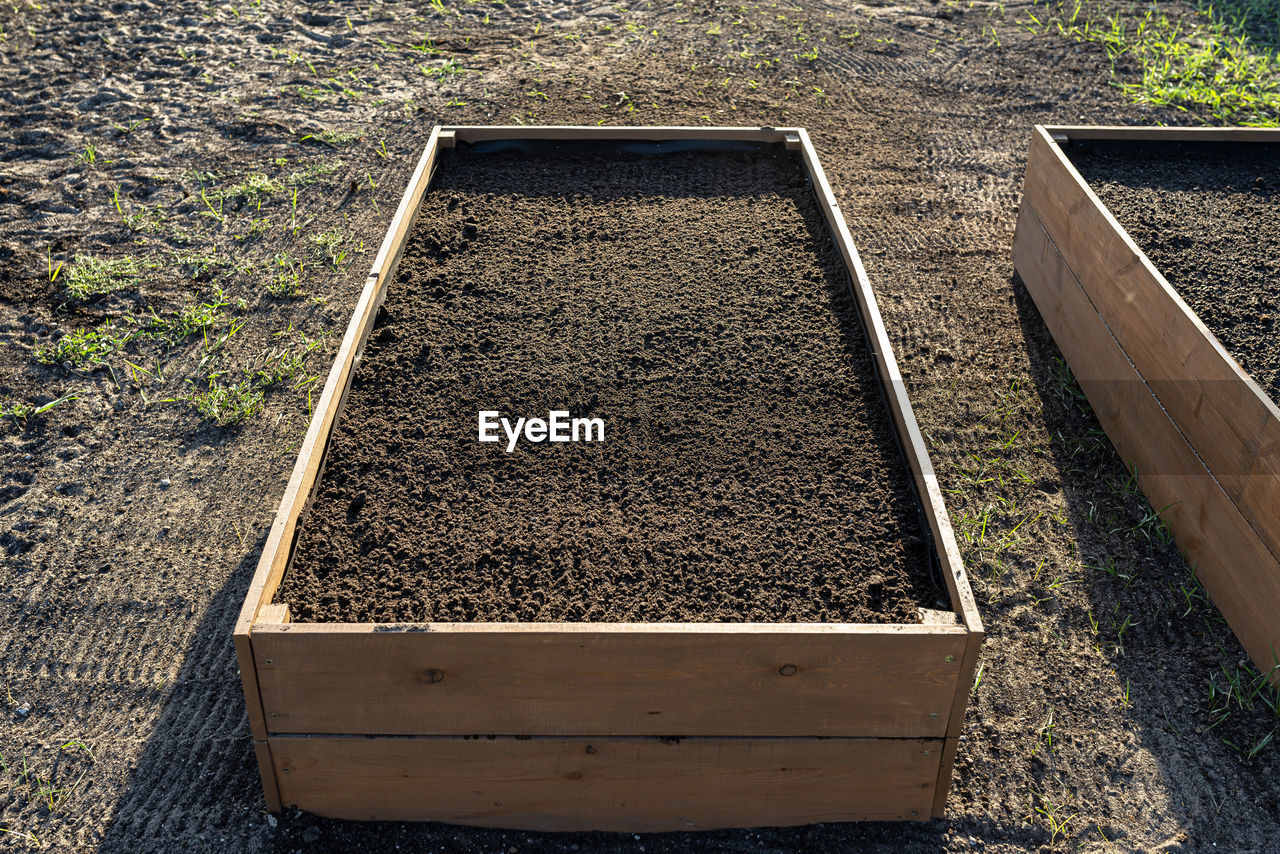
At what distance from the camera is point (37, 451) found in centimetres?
379

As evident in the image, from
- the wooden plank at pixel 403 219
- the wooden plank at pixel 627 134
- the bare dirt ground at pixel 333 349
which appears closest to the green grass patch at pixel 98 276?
the bare dirt ground at pixel 333 349

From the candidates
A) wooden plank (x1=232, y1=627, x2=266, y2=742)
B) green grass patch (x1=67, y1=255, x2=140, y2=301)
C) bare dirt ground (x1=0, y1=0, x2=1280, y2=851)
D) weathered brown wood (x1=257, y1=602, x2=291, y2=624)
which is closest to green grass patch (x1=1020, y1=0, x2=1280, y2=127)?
bare dirt ground (x1=0, y1=0, x2=1280, y2=851)

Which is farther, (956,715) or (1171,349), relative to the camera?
(1171,349)

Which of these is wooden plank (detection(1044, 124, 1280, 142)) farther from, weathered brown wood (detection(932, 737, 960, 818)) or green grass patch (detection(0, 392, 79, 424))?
green grass patch (detection(0, 392, 79, 424))

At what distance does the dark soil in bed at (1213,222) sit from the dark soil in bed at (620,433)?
4.50ft

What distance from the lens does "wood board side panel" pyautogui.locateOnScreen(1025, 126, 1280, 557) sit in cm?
301

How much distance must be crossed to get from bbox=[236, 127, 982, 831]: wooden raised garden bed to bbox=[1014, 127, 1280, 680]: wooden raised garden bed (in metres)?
1.17

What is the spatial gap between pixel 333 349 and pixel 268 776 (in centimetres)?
225

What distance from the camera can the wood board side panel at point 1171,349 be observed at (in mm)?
3010

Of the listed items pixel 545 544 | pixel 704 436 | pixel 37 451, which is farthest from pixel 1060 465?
pixel 37 451

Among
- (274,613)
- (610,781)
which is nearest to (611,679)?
(610,781)

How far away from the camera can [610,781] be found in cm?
250

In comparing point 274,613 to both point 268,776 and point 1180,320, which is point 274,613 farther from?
point 1180,320

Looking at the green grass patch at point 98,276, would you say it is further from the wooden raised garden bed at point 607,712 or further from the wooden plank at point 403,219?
the wooden raised garden bed at point 607,712
